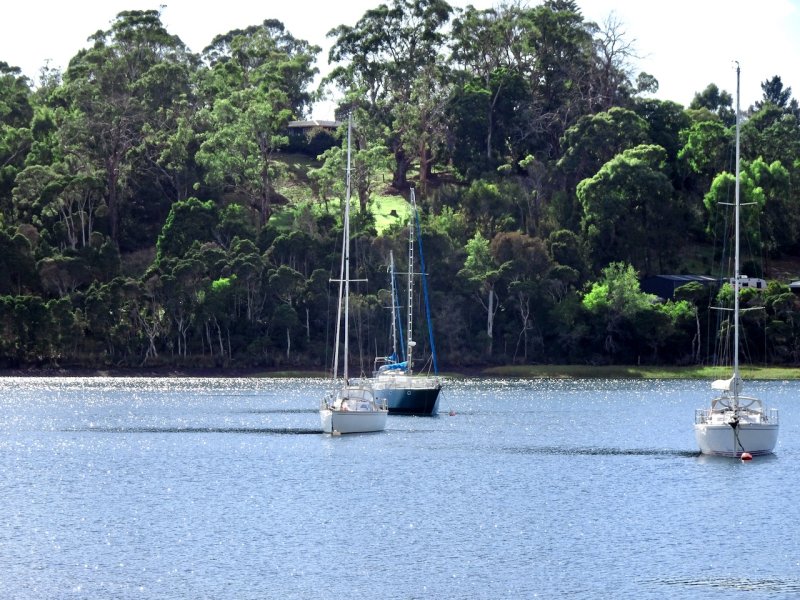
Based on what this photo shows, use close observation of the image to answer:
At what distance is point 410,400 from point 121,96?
330 feet

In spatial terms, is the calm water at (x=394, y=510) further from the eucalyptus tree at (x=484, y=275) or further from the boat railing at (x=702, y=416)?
the eucalyptus tree at (x=484, y=275)

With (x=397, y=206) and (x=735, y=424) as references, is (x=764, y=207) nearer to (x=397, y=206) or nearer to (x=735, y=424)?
(x=397, y=206)

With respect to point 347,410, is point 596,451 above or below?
below

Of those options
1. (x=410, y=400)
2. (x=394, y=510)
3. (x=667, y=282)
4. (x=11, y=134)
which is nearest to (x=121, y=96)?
(x=11, y=134)

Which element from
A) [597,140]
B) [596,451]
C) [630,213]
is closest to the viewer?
[596,451]

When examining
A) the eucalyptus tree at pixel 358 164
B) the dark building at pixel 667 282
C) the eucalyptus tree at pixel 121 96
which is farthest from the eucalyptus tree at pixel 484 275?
the eucalyptus tree at pixel 121 96

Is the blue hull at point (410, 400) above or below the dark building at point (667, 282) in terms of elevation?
below

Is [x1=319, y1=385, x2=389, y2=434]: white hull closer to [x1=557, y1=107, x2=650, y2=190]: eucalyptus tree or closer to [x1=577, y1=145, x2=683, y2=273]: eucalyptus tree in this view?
[x1=577, y1=145, x2=683, y2=273]: eucalyptus tree

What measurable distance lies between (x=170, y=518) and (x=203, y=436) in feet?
108

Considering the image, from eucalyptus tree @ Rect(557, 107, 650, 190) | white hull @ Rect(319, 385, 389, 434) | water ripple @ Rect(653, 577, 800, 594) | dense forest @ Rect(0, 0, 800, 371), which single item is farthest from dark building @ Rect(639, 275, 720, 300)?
water ripple @ Rect(653, 577, 800, 594)

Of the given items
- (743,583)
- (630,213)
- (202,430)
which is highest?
(630,213)

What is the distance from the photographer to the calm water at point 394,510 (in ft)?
145

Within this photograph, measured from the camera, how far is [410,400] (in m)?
97.1

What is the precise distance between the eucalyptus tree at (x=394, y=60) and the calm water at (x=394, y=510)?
292 feet
